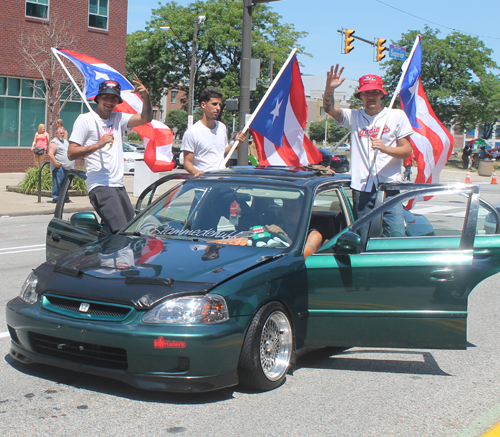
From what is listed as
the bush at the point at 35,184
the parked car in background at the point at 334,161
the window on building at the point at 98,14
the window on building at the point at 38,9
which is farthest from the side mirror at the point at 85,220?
the parked car in background at the point at 334,161

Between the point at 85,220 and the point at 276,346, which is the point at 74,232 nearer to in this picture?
the point at 85,220

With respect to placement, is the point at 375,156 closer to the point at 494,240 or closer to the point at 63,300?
the point at 494,240

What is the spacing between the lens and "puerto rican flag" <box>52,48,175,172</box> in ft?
29.7

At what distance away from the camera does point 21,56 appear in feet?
85.2

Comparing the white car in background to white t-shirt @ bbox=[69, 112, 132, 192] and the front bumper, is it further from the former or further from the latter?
the front bumper

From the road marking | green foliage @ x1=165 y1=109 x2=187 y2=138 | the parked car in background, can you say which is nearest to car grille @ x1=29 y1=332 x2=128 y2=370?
the road marking

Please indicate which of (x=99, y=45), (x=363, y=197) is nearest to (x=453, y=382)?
(x=363, y=197)

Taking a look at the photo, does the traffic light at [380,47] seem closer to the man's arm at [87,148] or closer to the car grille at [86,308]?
the man's arm at [87,148]

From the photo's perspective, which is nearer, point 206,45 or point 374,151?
point 374,151

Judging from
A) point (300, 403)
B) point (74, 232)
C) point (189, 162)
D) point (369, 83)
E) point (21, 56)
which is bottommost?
point (300, 403)

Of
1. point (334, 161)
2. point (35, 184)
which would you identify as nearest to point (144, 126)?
point (35, 184)

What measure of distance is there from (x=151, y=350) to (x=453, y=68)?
2244 inches

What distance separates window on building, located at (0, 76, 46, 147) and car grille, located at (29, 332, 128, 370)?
77.1 feet

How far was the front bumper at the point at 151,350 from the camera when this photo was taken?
375 centimetres
